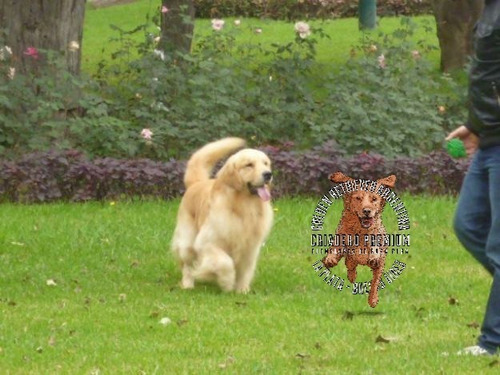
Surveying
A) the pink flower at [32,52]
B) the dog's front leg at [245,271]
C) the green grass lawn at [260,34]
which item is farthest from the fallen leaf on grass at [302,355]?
the green grass lawn at [260,34]

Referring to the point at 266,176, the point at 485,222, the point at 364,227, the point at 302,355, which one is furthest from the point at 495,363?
the point at 266,176

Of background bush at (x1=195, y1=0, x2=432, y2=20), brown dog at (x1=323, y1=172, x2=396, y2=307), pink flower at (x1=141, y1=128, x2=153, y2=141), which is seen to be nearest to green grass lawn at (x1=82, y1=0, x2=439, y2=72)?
background bush at (x1=195, y1=0, x2=432, y2=20)

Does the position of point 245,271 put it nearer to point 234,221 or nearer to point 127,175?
point 234,221

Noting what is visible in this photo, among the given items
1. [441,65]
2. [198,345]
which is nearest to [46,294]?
[198,345]

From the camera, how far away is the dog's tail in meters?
9.33

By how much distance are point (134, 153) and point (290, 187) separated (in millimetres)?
1748

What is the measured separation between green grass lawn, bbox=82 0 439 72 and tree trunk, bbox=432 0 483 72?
0.31 m

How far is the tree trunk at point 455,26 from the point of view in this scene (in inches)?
765

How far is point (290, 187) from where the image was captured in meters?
12.9

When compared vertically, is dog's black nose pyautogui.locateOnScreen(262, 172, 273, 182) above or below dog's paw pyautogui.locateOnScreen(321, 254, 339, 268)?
above

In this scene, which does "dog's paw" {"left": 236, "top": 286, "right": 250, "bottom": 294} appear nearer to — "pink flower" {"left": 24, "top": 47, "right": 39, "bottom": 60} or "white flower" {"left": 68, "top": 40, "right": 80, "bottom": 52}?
"pink flower" {"left": 24, "top": 47, "right": 39, "bottom": 60}

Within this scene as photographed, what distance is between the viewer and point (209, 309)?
8195 millimetres

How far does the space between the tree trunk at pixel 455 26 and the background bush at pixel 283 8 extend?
→ 1170 centimetres

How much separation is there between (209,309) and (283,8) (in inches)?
945
